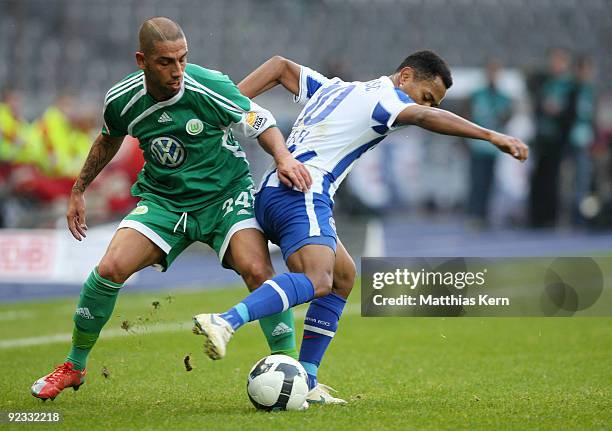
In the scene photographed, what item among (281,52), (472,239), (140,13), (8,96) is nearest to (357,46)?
(281,52)

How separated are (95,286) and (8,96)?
12.5 metres

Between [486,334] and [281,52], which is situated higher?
[281,52]

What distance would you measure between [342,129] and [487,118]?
12997 mm

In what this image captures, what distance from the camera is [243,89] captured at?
23.1 feet

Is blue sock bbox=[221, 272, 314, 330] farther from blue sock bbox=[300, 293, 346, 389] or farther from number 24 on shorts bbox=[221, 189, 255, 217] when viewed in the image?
number 24 on shorts bbox=[221, 189, 255, 217]

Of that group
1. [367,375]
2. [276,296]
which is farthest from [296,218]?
[367,375]

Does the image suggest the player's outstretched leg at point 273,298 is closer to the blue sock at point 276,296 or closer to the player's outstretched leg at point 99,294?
the blue sock at point 276,296

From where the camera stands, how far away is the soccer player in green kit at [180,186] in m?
6.46

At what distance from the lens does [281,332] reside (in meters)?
6.60

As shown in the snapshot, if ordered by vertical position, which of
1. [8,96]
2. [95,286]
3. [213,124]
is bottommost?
[95,286]

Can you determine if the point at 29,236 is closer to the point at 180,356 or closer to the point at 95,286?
the point at 180,356

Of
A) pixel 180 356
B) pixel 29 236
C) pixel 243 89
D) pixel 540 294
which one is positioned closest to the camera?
pixel 243 89

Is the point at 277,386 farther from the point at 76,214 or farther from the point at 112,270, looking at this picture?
the point at 76,214

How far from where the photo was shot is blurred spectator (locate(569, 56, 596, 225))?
19.0 m
